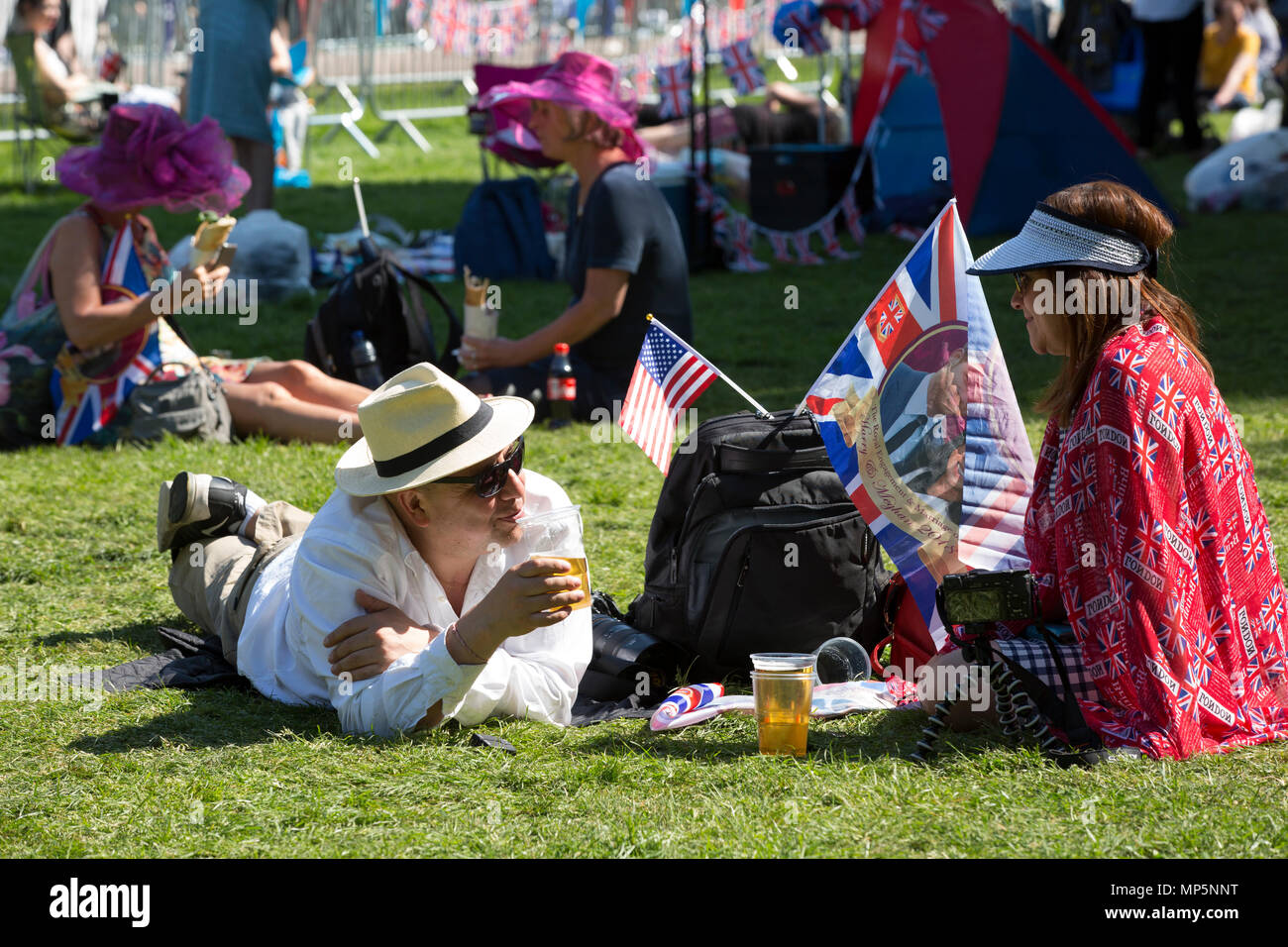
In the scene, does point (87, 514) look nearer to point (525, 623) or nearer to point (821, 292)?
point (525, 623)

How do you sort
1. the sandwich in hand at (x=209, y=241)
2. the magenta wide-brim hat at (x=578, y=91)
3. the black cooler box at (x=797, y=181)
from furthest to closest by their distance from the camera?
the black cooler box at (x=797, y=181) < the magenta wide-brim hat at (x=578, y=91) < the sandwich in hand at (x=209, y=241)

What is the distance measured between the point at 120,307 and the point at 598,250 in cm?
200

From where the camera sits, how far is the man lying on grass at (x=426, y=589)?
348cm

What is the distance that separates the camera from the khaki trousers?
433 cm

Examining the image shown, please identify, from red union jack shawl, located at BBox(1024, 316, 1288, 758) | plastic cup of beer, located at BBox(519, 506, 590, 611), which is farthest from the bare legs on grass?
red union jack shawl, located at BBox(1024, 316, 1288, 758)

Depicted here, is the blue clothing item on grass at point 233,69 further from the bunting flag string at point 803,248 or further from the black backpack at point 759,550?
the black backpack at point 759,550

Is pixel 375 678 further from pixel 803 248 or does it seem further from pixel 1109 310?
pixel 803 248

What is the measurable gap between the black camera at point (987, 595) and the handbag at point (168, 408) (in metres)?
4.36

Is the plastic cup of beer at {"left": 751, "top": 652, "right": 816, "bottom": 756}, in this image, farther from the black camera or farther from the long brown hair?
the long brown hair

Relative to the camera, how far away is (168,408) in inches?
270

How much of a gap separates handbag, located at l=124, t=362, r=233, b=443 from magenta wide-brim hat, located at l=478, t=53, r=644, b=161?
1.80 metres

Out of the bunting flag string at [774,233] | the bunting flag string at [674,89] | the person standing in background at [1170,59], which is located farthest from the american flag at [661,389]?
the person standing in background at [1170,59]

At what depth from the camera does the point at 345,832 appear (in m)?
3.18

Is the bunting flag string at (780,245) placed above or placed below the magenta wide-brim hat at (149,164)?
below
